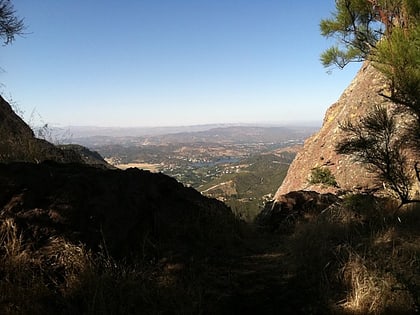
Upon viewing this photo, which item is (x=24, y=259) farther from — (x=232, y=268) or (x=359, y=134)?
(x=359, y=134)

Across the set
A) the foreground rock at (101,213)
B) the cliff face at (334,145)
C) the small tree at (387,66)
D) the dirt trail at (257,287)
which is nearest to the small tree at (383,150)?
the small tree at (387,66)

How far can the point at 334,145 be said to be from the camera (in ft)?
46.1

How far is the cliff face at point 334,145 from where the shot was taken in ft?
42.5

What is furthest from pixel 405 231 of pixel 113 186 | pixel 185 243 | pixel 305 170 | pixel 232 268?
pixel 305 170

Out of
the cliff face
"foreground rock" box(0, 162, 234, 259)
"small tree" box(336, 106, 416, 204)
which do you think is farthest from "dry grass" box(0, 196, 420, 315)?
the cliff face

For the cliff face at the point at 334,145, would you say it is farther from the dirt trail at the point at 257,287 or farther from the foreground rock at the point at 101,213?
the dirt trail at the point at 257,287

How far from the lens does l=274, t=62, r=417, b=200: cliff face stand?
42.5ft

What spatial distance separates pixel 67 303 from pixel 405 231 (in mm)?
4259

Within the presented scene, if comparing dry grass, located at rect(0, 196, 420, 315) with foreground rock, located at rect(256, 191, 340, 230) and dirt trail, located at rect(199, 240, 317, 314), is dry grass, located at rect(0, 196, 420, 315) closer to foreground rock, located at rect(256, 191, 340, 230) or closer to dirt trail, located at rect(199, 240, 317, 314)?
dirt trail, located at rect(199, 240, 317, 314)

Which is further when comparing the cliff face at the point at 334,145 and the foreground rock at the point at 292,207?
the cliff face at the point at 334,145

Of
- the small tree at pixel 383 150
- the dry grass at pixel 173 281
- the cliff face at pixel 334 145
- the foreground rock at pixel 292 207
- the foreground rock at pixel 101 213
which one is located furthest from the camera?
the cliff face at pixel 334 145

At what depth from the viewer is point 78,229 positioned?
362 cm

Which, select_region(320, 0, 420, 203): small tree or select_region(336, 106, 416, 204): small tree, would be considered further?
select_region(336, 106, 416, 204): small tree

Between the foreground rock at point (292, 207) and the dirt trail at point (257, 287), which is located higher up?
the dirt trail at point (257, 287)
